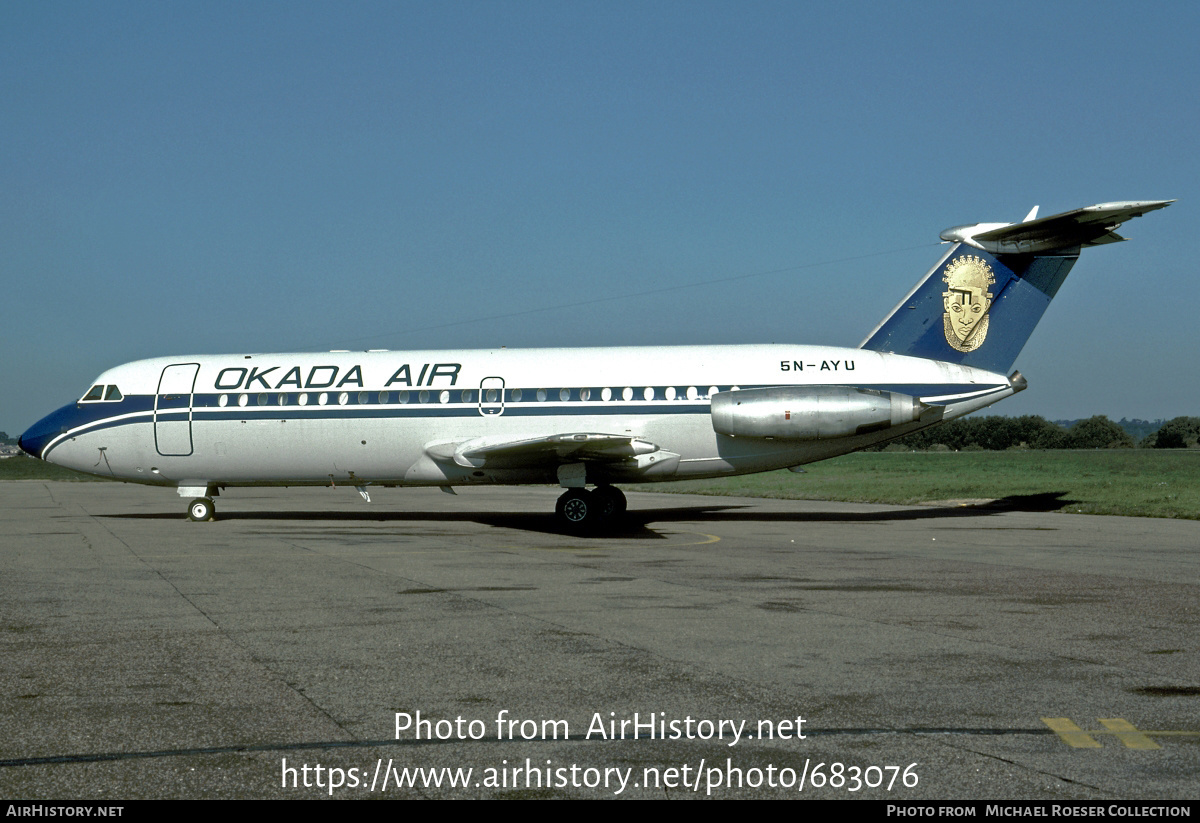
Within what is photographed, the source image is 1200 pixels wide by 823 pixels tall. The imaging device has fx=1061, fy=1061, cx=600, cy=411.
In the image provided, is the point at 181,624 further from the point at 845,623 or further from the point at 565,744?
the point at 845,623

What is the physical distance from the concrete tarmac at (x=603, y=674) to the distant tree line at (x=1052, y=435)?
9974 centimetres

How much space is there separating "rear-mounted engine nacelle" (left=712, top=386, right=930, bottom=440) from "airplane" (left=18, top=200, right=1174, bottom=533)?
1.2 inches

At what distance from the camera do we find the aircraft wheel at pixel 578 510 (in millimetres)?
21672

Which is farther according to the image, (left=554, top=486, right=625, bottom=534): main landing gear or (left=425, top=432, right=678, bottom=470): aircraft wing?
(left=554, top=486, right=625, bottom=534): main landing gear

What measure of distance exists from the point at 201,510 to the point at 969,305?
58.0 ft

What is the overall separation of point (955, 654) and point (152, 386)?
2108 centimetres

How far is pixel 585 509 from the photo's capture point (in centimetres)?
2169

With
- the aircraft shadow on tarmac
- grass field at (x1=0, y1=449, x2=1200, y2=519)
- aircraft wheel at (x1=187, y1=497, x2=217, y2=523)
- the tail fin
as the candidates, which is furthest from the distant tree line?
aircraft wheel at (x1=187, y1=497, x2=217, y2=523)

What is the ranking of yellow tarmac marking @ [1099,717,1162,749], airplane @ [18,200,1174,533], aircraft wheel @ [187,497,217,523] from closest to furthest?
yellow tarmac marking @ [1099,717,1162,749] < airplane @ [18,200,1174,533] < aircraft wheel @ [187,497,217,523]

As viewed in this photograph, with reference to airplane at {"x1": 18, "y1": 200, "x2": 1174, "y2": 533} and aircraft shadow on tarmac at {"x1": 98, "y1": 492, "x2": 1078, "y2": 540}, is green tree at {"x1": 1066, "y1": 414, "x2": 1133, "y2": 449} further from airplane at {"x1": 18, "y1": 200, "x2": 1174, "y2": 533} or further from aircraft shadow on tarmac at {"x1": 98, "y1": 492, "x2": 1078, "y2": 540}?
airplane at {"x1": 18, "y1": 200, "x2": 1174, "y2": 533}

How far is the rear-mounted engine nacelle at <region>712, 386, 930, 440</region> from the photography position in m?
21.1

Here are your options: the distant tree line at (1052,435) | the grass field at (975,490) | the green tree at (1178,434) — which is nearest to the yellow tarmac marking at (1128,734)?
the grass field at (975,490)

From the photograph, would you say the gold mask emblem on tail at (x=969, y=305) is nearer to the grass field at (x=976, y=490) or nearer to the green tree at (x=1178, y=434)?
the grass field at (x=976, y=490)

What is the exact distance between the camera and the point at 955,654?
26.9 ft
